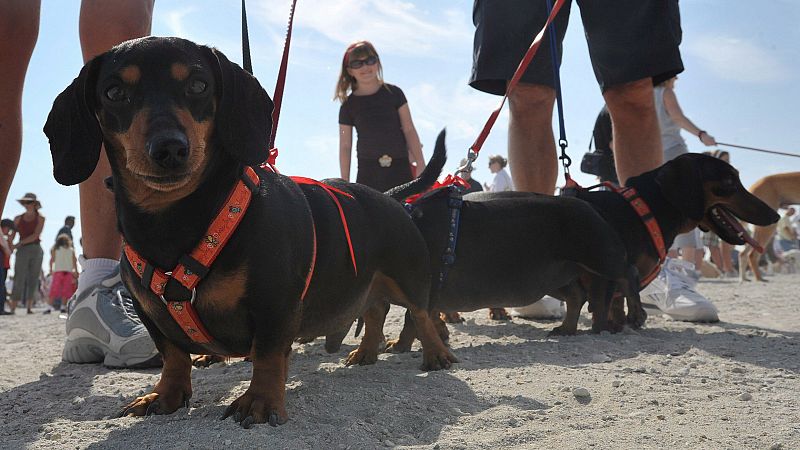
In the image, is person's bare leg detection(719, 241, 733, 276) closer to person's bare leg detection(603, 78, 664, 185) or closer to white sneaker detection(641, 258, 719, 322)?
white sneaker detection(641, 258, 719, 322)

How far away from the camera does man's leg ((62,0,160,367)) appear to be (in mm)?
2900

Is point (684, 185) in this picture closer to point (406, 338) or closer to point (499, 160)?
point (406, 338)

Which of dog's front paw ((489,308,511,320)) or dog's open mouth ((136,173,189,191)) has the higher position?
dog's open mouth ((136,173,189,191))

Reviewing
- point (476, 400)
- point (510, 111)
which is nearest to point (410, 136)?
point (510, 111)

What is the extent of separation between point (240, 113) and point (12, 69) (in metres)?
A: 1.62

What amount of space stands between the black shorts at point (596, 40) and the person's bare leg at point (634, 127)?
0.38ft

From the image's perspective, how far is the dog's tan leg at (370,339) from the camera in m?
3.00

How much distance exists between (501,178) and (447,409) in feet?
25.6

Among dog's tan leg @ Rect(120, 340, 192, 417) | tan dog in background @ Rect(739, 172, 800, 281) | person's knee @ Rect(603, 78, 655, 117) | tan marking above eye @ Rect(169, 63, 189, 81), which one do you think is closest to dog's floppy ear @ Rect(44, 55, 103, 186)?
tan marking above eye @ Rect(169, 63, 189, 81)

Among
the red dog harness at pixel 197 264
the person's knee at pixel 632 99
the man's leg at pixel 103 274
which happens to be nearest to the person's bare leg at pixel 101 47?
the man's leg at pixel 103 274

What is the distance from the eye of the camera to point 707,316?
435cm

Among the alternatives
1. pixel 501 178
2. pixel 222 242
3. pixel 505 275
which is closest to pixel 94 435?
pixel 222 242

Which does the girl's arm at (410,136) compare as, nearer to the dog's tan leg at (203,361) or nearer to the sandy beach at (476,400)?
the sandy beach at (476,400)

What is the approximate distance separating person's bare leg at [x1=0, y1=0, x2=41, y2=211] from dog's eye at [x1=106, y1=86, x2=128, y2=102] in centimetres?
143
